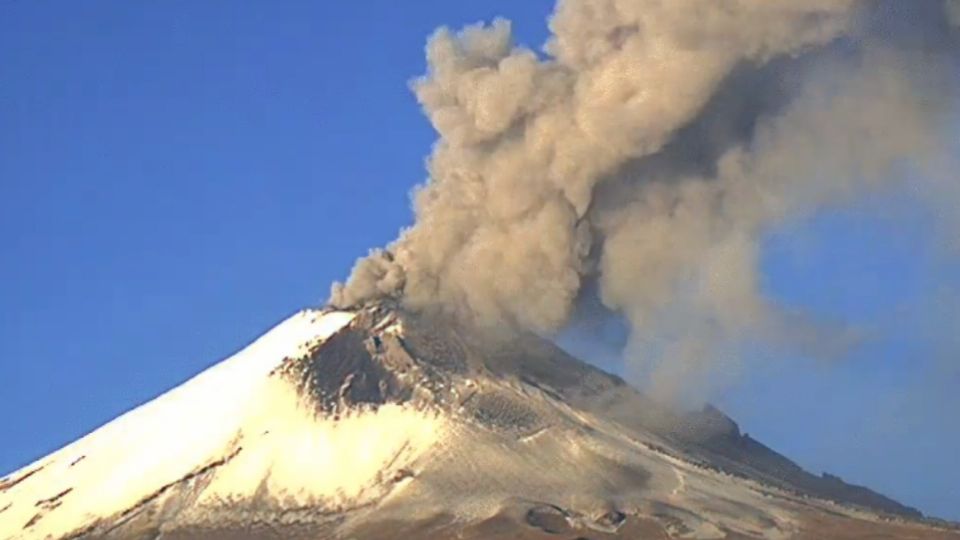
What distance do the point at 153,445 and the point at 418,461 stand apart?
1710 centimetres

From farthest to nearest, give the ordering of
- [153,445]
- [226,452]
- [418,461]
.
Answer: [153,445] < [226,452] < [418,461]

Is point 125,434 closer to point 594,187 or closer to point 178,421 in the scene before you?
point 178,421

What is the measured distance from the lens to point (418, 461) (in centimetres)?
8544

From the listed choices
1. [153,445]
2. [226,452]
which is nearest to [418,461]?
[226,452]

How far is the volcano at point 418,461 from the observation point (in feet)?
260

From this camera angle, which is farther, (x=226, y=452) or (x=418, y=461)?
(x=226, y=452)

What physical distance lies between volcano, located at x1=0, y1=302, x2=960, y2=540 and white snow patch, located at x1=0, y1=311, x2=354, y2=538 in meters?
0.15

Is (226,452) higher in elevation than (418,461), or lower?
higher

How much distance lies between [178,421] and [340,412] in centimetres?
1068

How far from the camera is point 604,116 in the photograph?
2896 inches

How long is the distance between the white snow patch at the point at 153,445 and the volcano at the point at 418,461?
15 cm

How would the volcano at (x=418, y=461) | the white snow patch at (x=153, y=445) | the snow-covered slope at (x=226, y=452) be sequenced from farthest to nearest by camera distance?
the white snow patch at (x=153, y=445) → the snow-covered slope at (x=226, y=452) → the volcano at (x=418, y=461)

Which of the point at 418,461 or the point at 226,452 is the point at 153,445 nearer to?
the point at 226,452

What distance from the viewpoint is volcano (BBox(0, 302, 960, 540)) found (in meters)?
79.1
